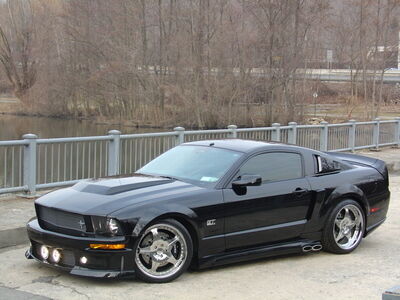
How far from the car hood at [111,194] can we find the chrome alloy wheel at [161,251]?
0.34m

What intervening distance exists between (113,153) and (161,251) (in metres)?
5.27

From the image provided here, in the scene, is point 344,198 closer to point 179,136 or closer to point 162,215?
point 162,215

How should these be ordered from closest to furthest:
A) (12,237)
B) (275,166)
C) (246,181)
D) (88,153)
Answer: (246,181) < (275,166) < (12,237) < (88,153)

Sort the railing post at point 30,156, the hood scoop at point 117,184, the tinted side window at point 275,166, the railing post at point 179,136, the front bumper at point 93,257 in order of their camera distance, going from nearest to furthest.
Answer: the front bumper at point 93,257
the hood scoop at point 117,184
the tinted side window at point 275,166
the railing post at point 30,156
the railing post at point 179,136

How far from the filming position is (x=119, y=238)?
555 cm

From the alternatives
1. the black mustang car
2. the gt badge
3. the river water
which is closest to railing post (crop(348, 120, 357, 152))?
the black mustang car

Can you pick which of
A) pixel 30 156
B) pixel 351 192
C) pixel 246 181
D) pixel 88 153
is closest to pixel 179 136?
pixel 88 153

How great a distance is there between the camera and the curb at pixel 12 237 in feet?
24.5

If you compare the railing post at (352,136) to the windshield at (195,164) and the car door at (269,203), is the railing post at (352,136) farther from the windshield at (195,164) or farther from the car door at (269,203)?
the windshield at (195,164)

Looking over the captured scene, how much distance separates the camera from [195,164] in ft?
22.6

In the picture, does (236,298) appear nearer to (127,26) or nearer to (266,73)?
(266,73)

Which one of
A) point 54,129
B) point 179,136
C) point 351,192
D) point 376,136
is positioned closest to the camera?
point 351,192

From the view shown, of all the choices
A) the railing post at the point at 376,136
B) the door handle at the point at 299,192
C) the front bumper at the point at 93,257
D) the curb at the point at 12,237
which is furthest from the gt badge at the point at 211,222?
the railing post at the point at 376,136

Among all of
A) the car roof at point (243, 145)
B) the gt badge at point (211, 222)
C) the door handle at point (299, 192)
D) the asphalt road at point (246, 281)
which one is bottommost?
the asphalt road at point (246, 281)
